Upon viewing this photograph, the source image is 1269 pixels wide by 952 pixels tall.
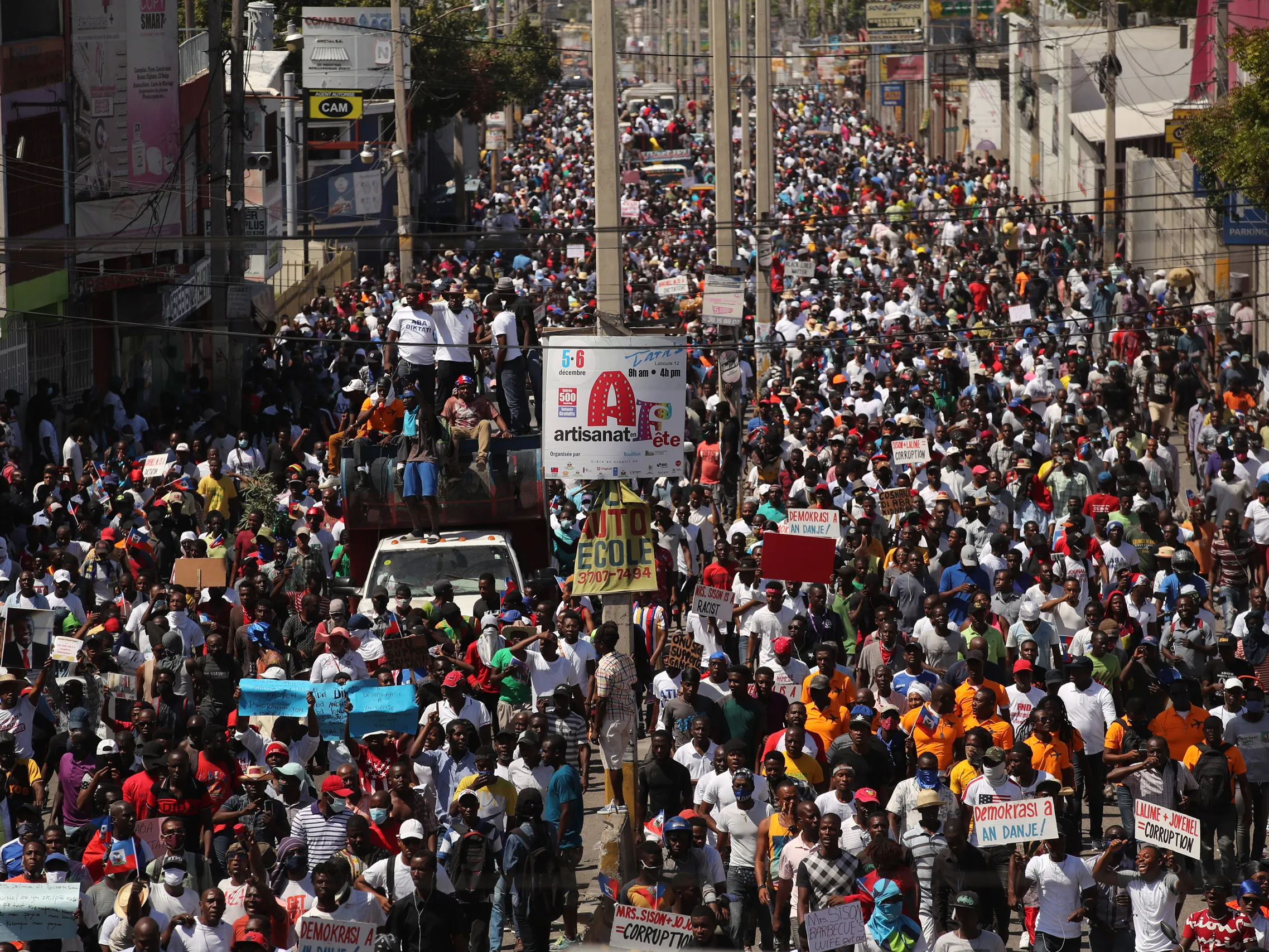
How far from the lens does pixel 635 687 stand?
14.3m

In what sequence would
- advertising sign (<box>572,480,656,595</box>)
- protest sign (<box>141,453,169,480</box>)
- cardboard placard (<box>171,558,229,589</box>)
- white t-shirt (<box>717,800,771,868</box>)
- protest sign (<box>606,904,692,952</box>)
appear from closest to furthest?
protest sign (<box>606,904,692,952</box>) → white t-shirt (<box>717,800,771,868</box>) → advertising sign (<box>572,480,656,595</box>) → cardboard placard (<box>171,558,229,589</box>) → protest sign (<box>141,453,169,480</box>)

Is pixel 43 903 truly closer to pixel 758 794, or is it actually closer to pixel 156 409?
pixel 758 794

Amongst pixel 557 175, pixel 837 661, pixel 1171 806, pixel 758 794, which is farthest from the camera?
pixel 557 175

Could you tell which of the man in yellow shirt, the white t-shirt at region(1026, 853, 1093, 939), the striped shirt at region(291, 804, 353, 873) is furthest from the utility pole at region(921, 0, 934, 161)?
the striped shirt at region(291, 804, 353, 873)

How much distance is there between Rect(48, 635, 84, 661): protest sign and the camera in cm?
1424

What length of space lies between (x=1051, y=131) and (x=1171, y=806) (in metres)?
45.1

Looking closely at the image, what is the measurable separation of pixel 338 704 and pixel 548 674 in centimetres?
154

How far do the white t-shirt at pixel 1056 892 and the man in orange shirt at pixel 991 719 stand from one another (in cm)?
146

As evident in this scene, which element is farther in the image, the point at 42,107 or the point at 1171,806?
the point at 42,107

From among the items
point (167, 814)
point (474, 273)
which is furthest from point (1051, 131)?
point (167, 814)

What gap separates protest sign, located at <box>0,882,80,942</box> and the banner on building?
60.3 meters

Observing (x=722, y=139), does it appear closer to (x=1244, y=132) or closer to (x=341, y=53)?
(x=1244, y=132)

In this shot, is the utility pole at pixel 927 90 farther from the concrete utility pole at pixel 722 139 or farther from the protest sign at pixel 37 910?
the protest sign at pixel 37 910

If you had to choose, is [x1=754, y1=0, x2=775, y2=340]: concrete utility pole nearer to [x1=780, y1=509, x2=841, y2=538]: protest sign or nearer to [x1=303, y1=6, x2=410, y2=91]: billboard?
[x1=303, y1=6, x2=410, y2=91]: billboard
